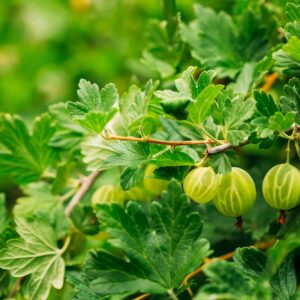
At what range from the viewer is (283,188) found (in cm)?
80

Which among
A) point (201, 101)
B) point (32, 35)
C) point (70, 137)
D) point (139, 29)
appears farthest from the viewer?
point (32, 35)

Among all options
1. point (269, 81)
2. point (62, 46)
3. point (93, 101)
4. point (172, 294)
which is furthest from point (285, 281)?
point (62, 46)

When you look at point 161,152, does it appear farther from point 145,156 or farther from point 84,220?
point 84,220

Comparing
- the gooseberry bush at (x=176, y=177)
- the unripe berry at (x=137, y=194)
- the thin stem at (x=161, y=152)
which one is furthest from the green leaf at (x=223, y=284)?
the unripe berry at (x=137, y=194)

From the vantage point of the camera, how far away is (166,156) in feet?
2.70

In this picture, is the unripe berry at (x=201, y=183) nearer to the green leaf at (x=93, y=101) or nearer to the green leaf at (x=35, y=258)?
the green leaf at (x=93, y=101)

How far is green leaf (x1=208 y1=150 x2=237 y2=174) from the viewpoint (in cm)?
82

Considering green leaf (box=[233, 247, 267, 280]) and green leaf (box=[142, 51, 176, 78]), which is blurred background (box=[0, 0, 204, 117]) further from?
green leaf (box=[233, 247, 267, 280])

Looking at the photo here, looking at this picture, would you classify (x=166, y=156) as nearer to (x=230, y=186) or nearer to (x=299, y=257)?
(x=230, y=186)

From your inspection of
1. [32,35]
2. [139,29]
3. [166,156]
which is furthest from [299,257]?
[32,35]

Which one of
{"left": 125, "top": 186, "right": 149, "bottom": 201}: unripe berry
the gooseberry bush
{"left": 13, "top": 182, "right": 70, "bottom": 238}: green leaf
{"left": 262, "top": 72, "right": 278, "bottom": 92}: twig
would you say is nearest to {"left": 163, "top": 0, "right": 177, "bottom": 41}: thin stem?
the gooseberry bush

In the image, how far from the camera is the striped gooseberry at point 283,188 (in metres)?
0.81

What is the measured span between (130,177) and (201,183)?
11 centimetres

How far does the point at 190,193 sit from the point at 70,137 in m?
0.39
